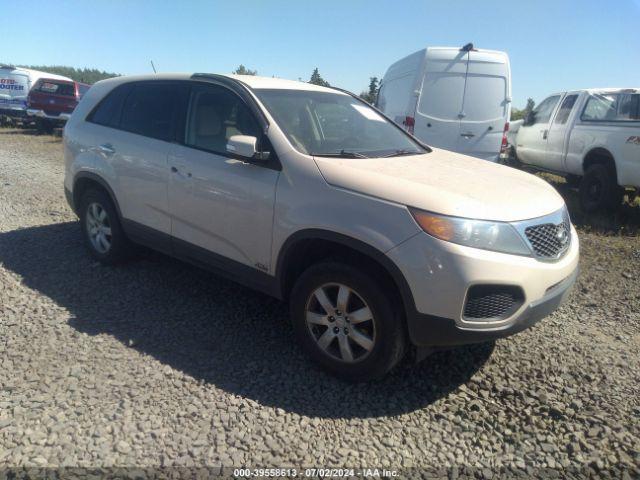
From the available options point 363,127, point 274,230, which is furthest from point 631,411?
point 363,127

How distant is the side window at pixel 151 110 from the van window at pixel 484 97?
570cm

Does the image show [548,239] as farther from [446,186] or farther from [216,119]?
[216,119]

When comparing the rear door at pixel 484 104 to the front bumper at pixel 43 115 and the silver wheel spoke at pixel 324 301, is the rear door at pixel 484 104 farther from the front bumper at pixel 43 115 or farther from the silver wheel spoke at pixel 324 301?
the front bumper at pixel 43 115

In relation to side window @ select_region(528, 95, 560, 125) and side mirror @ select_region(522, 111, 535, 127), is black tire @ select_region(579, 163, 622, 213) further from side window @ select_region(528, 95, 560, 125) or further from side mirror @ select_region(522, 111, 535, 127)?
side mirror @ select_region(522, 111, 535, 127)

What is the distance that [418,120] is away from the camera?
8547mm

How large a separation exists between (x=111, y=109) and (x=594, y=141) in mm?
7006

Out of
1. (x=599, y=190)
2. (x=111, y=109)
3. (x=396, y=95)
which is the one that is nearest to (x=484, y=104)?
(x=396, y=95)

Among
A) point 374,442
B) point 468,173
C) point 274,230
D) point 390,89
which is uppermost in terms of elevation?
point 390,89

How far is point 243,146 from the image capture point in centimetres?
330

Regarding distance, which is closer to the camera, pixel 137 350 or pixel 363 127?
pixel 137 350

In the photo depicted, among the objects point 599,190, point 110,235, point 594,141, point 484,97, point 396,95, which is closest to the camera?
point 110,235

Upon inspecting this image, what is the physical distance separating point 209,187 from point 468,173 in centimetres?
185

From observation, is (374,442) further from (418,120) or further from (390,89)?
(390,89)

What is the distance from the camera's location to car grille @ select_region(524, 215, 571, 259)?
9.57 feet
